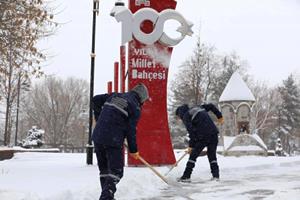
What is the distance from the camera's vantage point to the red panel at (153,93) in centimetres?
1212

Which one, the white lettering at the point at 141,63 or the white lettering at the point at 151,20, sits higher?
the white lettering at the point at 151,20

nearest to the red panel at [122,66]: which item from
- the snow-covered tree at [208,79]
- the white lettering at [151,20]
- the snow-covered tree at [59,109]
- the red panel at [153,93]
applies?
the red panel at [153,93]

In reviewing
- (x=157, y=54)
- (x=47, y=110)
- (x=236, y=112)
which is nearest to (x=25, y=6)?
(x=157, y=54)

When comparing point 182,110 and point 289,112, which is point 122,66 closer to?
point 182,110

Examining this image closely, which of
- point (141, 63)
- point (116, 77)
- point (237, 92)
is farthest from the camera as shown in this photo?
point (237, 92)

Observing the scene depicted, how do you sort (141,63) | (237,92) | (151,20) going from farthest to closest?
(237,92) < (141,63) < (151,20)

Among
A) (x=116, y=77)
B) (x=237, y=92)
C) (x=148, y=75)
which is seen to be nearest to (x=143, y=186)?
(x=148, y=75)

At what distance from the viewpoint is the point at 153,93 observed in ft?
40.3

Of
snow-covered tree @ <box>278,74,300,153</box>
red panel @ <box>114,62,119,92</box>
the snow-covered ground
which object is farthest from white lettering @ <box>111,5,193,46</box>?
snow-covered tree @ <box>278,74,300,153</box>

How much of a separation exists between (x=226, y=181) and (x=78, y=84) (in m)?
66.6

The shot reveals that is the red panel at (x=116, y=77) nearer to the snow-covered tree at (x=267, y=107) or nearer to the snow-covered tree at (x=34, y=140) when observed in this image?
the snow-covered tree at (x=34, y=140)

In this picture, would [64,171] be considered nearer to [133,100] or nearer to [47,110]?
[133,100]

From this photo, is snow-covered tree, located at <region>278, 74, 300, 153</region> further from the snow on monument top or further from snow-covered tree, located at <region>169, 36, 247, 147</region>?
the snow on monument top

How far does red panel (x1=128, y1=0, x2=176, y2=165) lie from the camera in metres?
12.1
